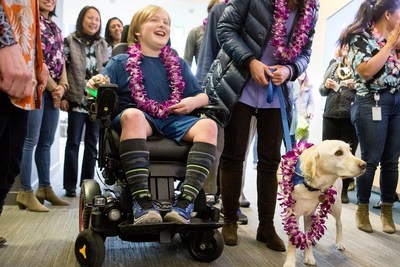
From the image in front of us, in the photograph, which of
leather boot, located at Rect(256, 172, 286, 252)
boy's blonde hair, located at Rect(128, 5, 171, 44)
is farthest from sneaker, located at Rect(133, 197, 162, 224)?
boy's blonde hair, located at Rect(128, 5, 171, 44)

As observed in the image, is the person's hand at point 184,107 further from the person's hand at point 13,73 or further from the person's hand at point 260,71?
the person's hand at point 13,73

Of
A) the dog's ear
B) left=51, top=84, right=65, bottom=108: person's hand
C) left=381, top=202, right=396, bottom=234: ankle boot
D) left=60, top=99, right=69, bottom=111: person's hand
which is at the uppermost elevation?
left=51, top=84, right=65, bottom=108: person's hand

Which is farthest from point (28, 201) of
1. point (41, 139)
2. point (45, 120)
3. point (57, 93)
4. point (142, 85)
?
point (142, 85)

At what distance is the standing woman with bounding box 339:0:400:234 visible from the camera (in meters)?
2.49

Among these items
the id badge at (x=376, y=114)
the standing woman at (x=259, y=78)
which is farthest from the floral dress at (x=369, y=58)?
the standing woman at (x=259, y=78)

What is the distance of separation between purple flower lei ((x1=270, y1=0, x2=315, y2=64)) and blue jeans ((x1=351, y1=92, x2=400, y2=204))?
777mm

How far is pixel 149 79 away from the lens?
2.04 metres

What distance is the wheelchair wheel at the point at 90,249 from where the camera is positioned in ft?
5.10

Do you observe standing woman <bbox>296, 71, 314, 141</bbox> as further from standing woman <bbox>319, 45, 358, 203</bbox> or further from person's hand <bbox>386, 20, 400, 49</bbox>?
person's hand <bbox>386, 20, 400, 49</bbox>

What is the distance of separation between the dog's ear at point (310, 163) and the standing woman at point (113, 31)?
97.7 inches

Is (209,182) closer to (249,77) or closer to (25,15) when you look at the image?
(249,77)

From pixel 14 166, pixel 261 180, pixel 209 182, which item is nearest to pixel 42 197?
pixel 209 182

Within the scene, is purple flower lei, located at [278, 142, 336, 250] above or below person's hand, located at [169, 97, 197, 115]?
below

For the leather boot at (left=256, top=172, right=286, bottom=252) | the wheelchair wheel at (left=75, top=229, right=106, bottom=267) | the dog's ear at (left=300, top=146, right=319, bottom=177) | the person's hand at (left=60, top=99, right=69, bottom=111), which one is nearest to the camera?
the wheelchair wheel at (left=75, top=229, right=106, bottom=267)
